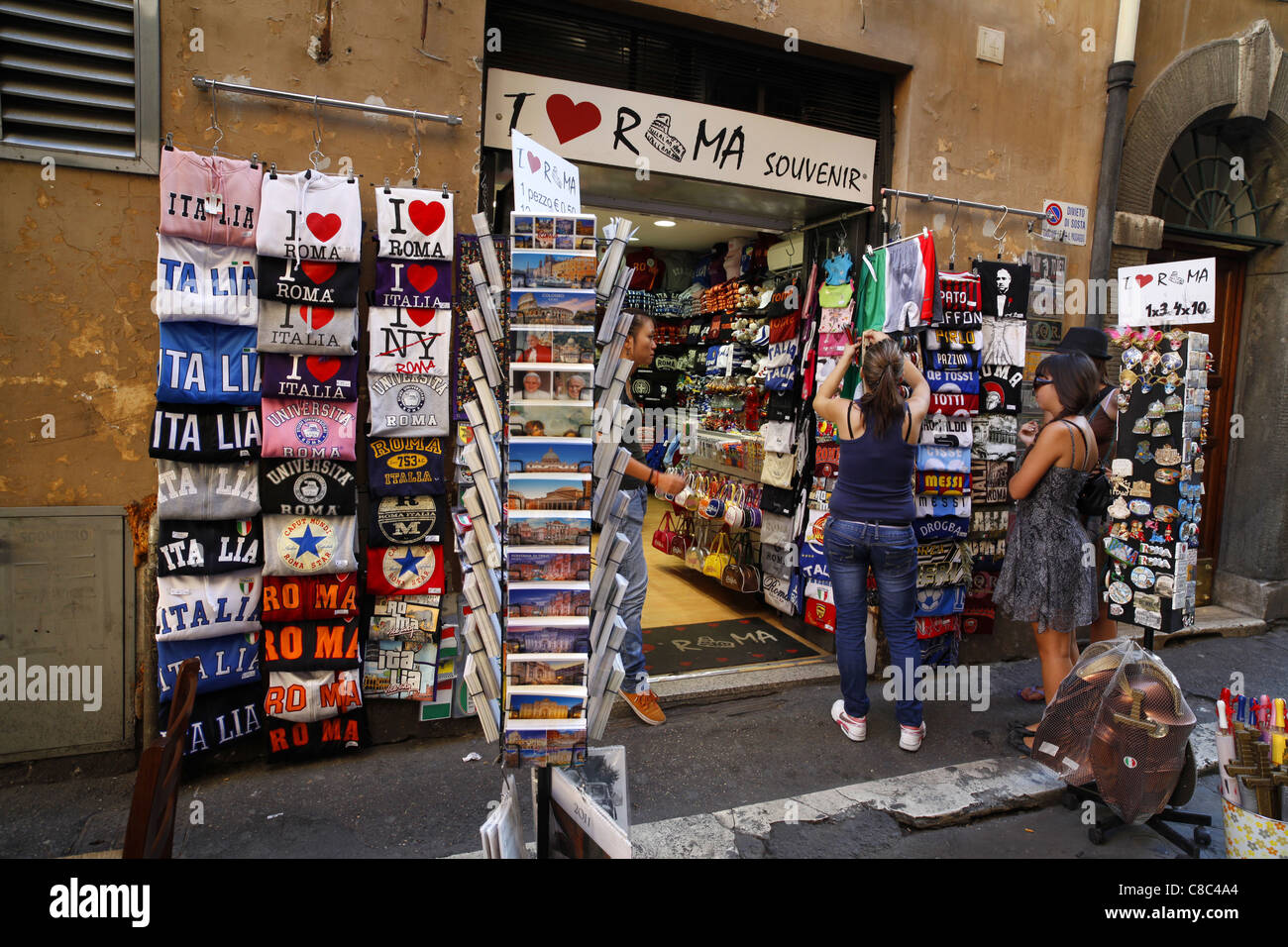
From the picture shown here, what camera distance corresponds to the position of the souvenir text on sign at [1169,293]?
393 cm

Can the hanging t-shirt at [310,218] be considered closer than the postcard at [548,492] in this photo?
No

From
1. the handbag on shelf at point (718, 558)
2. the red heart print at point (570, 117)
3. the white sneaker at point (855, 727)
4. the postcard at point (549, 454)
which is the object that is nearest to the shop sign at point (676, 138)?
the red heart print at point (570, 117)

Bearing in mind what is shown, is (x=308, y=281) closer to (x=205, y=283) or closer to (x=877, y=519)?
(x=205, y=283)

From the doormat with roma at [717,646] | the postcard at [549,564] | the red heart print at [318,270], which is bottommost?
the doormat with roma at [717,646]

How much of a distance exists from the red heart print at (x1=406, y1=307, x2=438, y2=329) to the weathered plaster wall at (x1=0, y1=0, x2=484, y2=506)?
491 mm

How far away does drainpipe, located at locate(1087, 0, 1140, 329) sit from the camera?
202 inches

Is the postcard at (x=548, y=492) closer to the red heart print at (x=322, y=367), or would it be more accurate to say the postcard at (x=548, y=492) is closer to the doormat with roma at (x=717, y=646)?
the red heart print at (x=322, y=367)

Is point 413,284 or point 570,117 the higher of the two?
point 570,117

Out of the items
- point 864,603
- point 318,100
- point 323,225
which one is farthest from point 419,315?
point 864,603

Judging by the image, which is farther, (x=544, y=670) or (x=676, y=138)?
(x=676, y=138)

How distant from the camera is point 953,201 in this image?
484 centimetres

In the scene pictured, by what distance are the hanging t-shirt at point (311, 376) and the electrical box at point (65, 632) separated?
3.00 feet

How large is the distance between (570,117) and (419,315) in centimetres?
139

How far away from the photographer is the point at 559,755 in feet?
7.15
